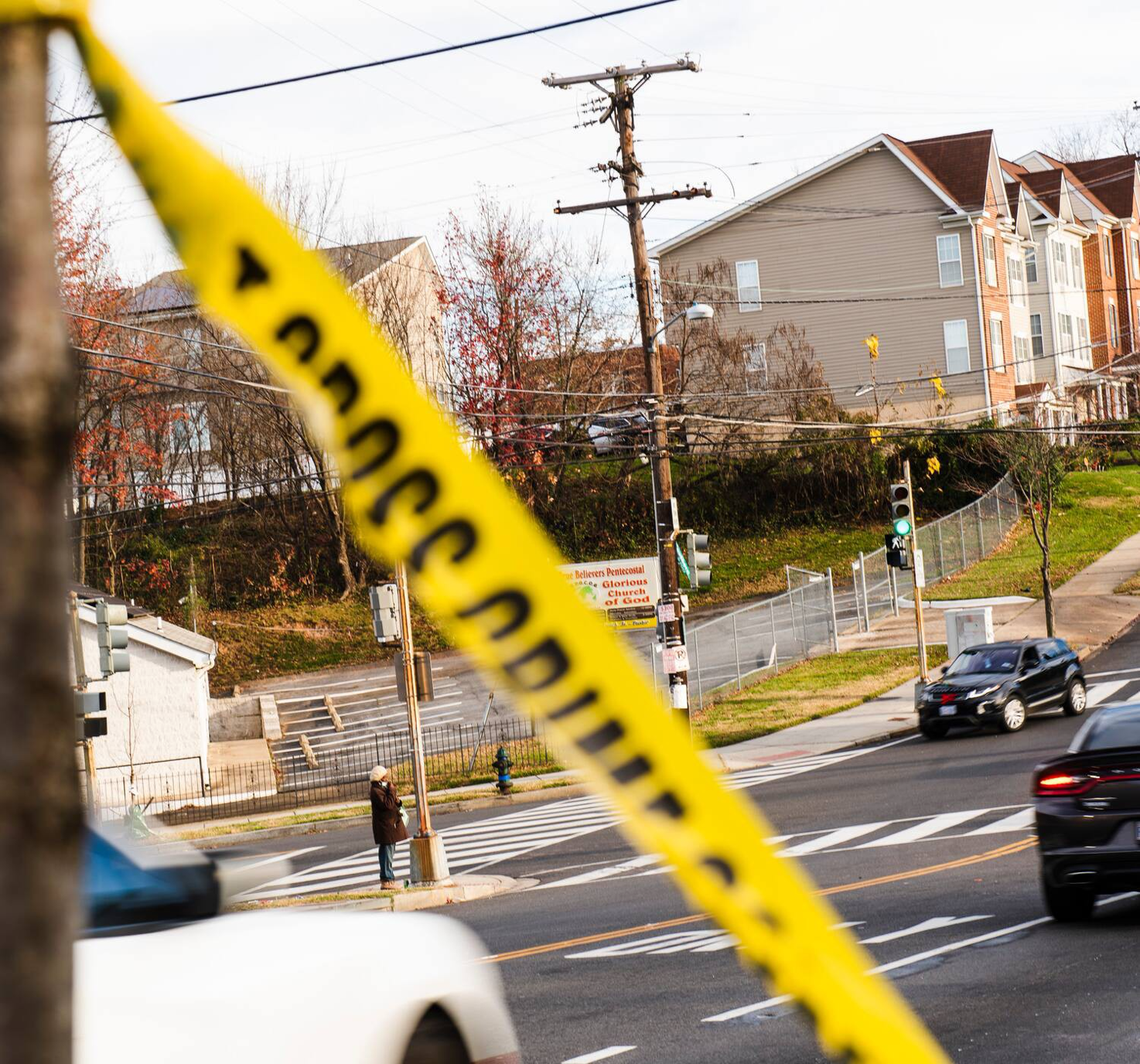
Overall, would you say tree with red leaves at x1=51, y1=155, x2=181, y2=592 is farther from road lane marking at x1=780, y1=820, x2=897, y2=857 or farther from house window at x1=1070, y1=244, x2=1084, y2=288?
house window at x1=1070, y1=244, x2=1084, y2=288

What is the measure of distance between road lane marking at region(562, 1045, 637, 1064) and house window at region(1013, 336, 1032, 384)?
52.4 meters

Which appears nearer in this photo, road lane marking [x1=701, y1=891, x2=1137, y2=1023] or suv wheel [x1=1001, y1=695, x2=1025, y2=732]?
road lane marking [x1=701, y1=891, x2=1137, y2=1023]

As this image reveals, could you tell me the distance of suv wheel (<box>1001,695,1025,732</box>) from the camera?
2639 centimetres

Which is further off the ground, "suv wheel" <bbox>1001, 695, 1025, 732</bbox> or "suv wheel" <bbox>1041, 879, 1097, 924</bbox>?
"suv wheel" <bbox>1041, 879, 1097, 924</bbox>

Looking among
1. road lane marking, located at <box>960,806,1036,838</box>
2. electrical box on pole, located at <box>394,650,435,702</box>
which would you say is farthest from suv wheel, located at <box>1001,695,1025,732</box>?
electrical box on pole, located at <box>394,650,435,702</box>

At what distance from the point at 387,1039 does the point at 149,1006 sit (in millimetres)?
794

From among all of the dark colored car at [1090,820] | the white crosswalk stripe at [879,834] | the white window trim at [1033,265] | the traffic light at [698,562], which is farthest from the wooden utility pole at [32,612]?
the white window trim at [1033,265]

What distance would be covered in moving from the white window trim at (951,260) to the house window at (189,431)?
92.5 ft

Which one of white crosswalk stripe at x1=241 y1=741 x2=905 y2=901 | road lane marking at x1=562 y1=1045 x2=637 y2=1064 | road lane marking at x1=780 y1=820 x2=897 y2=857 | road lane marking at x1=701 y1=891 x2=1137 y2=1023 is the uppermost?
road lane marking at x1=562 y1=1045 x2=637 y2=1064

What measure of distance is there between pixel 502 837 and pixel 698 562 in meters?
7.66

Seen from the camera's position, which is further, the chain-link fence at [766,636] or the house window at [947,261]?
the house window at [947,261]

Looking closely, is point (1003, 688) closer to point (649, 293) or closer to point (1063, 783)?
point (649, 293)

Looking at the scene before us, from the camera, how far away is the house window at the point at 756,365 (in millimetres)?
54281

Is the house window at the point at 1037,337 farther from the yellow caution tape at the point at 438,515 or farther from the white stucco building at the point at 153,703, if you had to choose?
the yellow caution tape at the point at 438,515
